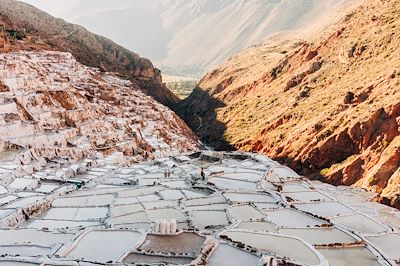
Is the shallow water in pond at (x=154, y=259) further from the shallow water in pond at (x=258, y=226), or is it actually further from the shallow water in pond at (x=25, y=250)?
the shallow water in pond at (x=258, y=226)

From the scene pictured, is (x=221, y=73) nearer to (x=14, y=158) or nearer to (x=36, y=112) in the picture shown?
(x=36, y=112)

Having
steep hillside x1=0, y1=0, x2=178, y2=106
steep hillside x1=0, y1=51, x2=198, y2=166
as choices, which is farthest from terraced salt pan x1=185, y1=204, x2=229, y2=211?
steep hillside x1=0, y1=0, x2=178, y2=106

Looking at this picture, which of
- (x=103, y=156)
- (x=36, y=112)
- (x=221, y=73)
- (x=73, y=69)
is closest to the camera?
(x=103, y=156)

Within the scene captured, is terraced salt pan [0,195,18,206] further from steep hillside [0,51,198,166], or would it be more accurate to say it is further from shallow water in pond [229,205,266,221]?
shallow water in pond [229,205,266,221]

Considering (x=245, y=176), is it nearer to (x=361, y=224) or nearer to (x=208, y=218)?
(x=361, y=224)

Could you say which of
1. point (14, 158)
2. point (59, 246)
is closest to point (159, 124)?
point (14, 158)

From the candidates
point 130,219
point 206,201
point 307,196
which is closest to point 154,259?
point 130,219
